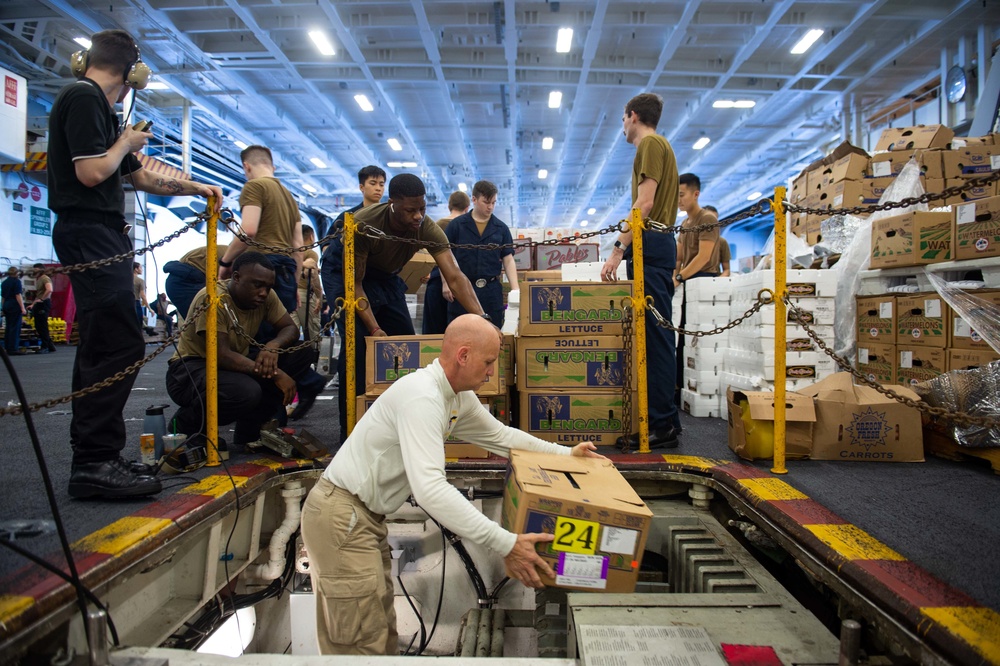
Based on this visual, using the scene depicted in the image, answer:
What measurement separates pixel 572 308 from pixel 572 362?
1.05 ft

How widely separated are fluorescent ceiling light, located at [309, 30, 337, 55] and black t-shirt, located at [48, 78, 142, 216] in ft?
26.6

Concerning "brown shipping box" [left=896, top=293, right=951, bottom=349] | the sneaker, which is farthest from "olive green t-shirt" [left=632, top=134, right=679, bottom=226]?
the sneaker

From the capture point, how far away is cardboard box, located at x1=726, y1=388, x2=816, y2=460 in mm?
2834

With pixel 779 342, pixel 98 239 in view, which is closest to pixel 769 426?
pixel 779 342

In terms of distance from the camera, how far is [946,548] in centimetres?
180

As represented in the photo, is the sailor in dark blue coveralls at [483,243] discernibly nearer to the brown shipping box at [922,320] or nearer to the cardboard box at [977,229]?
the brown shipping box at [922,320]

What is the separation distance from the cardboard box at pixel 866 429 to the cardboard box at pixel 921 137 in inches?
154

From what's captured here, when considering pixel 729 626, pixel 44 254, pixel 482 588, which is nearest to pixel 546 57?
pixel 482 588

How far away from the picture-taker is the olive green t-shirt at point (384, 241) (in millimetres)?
3406

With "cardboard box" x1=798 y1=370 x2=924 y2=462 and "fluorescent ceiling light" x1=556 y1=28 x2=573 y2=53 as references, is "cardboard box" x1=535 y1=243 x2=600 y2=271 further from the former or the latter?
"cardboard box" x1=798 y1=370 x2=924 y2=462

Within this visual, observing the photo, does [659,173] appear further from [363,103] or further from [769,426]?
[363,103]

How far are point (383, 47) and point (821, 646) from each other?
11065 mm

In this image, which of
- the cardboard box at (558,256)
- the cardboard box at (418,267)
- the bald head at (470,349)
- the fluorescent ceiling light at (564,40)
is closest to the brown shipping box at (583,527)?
the bald head at (470,349)

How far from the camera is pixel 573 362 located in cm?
325
